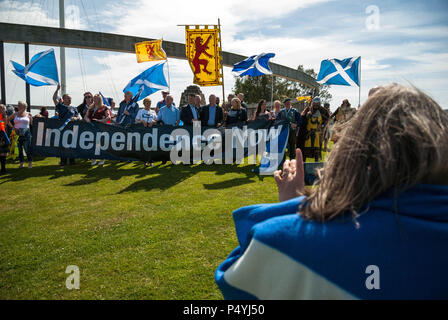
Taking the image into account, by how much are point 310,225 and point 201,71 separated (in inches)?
467

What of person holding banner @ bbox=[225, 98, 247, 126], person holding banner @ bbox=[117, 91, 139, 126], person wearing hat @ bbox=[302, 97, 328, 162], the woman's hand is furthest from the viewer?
person holding banner @ bbox=[117, 91, 139, 126]

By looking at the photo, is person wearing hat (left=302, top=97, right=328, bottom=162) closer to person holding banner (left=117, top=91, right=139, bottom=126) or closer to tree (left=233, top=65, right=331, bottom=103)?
person holding banner (left=117, top=91, right=139, bottom=126)

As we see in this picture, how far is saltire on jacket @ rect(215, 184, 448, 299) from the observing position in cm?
84

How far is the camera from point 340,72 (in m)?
11.1

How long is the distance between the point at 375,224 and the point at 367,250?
0.08m

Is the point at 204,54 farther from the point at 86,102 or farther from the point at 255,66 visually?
the point at 86,102

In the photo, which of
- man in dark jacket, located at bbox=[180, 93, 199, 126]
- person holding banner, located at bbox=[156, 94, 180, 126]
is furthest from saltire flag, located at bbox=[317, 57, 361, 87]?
person holding banner, located at bbox=[156, 94, 180, 126]

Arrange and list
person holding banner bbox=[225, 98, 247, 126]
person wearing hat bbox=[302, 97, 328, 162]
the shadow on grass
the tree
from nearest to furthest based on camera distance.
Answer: the shadow on grass < person wearing hat bbox=[302, 97, 328, 162] < person holding banner bbox=[225, 98, 247, 126] < the tree

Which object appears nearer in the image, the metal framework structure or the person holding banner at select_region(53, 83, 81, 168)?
the person holding banner at select_region(53, 83, 81, 168)

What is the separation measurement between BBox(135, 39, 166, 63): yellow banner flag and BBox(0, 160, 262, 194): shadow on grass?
5464 mm

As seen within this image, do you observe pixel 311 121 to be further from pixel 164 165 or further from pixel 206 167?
pixel 164 165

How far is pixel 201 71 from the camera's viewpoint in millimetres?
12008

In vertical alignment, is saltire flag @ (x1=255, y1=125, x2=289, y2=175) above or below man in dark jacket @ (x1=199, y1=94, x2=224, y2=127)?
below
